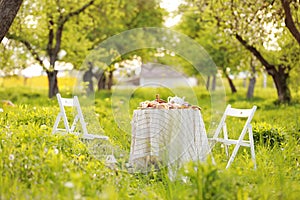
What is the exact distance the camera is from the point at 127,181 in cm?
449

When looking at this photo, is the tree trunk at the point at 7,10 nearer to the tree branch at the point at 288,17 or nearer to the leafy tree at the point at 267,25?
the leafy tree at the point at 267,25

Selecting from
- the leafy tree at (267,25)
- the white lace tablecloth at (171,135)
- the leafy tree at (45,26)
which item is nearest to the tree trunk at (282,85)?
the leafy tree at (267,25)

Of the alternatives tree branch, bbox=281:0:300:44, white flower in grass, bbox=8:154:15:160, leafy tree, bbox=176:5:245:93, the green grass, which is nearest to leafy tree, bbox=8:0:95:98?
leafy tree, bbox=176:5:245:93

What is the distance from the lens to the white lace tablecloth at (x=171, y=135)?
5.84 m

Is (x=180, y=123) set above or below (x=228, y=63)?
below

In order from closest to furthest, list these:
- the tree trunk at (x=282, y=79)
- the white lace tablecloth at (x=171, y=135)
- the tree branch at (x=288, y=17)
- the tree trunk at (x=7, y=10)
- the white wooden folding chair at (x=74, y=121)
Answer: the white lace tablecloth at (x=171, y=135) → the tree trunk at (x=7, y=10) → the white wooden folding chair at (x=74, y=121) → the tree branch at (x=288, y=17) → the tree trunk at (x=282, y=79)

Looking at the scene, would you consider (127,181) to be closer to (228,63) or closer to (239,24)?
(239,24)

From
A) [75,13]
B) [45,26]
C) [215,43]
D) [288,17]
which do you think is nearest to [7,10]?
[288,17]

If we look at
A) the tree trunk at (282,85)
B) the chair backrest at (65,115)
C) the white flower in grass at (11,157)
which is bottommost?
the white flower in grass at (11,157)

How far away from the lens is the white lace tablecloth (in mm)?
5836

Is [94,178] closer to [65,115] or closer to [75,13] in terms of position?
[65,115]

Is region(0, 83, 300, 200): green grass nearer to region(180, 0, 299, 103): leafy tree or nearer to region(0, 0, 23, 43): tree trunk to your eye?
region(0, 0, 23, 43): tree trunk

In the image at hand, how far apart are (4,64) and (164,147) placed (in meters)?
9.60

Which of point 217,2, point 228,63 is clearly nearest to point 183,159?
point 217,2
